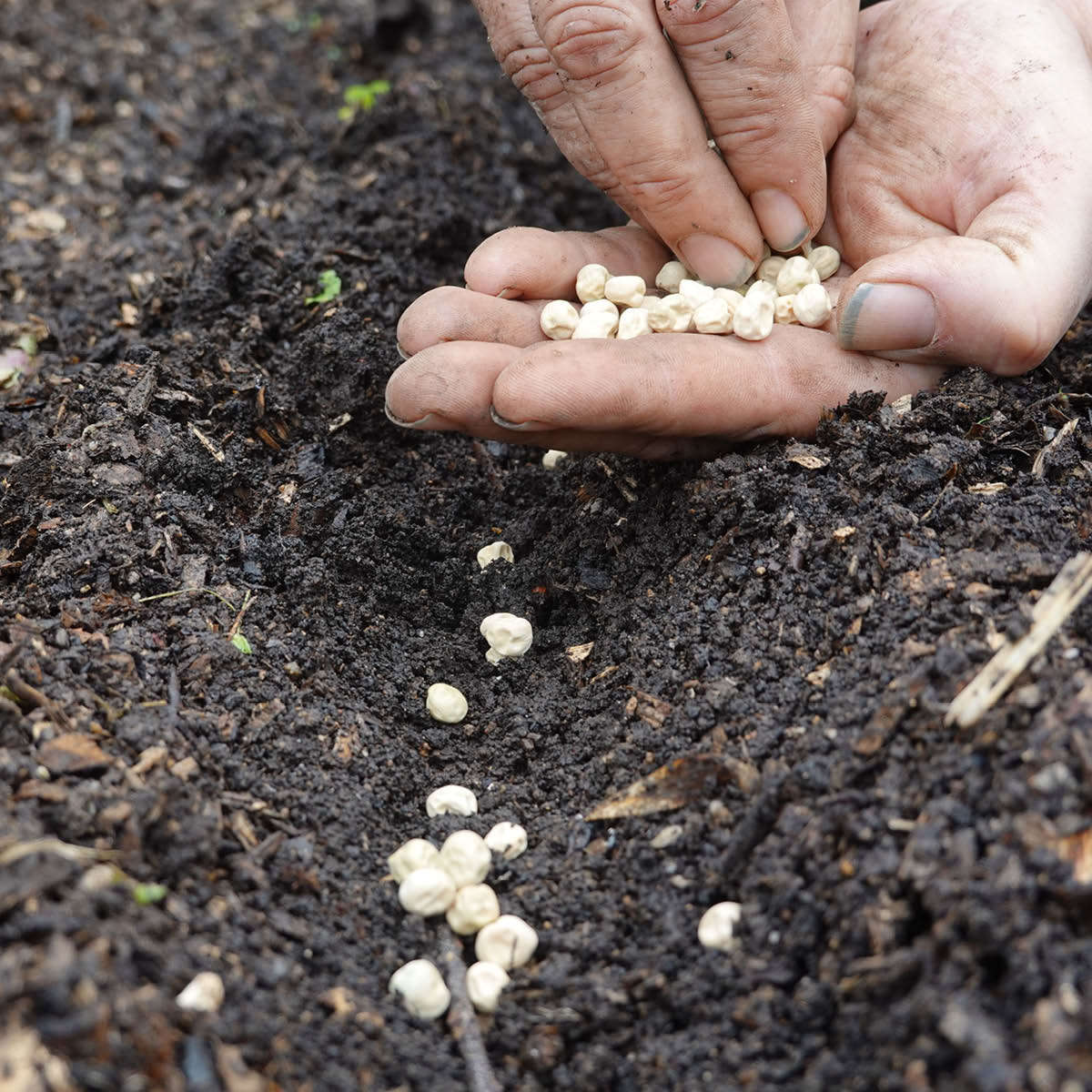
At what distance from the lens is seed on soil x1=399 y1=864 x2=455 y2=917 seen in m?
2.04

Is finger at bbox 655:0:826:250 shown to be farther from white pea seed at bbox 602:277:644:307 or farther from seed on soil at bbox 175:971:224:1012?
seed on soil at bbox 175:971:224:1012

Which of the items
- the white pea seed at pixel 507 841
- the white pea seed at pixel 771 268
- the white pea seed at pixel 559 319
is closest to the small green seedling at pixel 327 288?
the white pea seed at pixel 559 319

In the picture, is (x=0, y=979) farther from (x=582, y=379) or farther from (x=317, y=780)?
(x=582, y=379)

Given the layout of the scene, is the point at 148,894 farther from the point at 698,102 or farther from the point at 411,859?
the point at 698,102

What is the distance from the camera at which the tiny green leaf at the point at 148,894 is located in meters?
1.79

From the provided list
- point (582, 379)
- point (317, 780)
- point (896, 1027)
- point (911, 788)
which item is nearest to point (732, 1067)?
point (896, 1027)

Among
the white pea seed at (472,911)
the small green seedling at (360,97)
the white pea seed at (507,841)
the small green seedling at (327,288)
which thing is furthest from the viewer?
the small green seedling at (360,97)

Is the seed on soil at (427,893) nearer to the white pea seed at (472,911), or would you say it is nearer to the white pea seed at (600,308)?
the white pea seed at (472,911)

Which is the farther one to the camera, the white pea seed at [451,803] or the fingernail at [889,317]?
the fingernail at [889,317]

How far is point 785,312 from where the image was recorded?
2857 millimetres

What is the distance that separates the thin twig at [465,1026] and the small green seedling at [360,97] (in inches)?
137

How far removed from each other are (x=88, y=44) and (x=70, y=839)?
474cm

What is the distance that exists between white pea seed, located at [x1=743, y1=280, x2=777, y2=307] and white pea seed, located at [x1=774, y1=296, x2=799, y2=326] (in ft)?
0.08

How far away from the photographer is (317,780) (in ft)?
7.34
